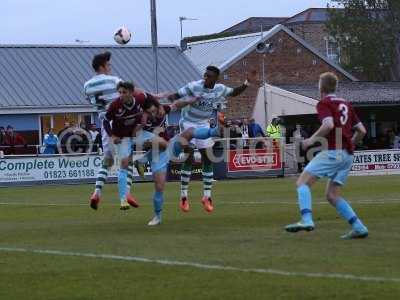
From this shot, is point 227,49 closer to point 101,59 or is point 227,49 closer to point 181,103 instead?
point 181,103

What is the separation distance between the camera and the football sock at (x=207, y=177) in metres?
18.8

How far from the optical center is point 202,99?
1853cm

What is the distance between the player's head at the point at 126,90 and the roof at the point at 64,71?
35574 millimetres

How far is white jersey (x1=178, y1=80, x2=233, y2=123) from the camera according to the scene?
18.3 meters

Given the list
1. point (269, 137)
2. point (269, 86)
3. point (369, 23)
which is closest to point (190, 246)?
point (269, 137)

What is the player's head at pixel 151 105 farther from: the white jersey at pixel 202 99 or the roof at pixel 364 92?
the roof at pixel 364 92

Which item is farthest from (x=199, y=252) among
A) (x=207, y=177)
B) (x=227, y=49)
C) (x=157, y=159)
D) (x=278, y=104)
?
(x=227, y=49)

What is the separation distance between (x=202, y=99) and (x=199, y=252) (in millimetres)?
6857

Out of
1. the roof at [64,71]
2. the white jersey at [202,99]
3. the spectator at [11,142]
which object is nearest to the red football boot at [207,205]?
the white jersey at [202,99]

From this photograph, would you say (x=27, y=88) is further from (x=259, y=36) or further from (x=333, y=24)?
(x=333, y=24)

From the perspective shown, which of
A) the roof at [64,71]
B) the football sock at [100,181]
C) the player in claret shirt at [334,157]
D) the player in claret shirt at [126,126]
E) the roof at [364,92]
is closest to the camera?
the player in claret shirt at [334,157]

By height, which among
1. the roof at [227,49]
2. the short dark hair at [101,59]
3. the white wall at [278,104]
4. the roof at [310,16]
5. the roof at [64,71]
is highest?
the roof at [310,16]

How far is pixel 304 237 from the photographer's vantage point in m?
13.2

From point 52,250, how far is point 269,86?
49093 millimetres
